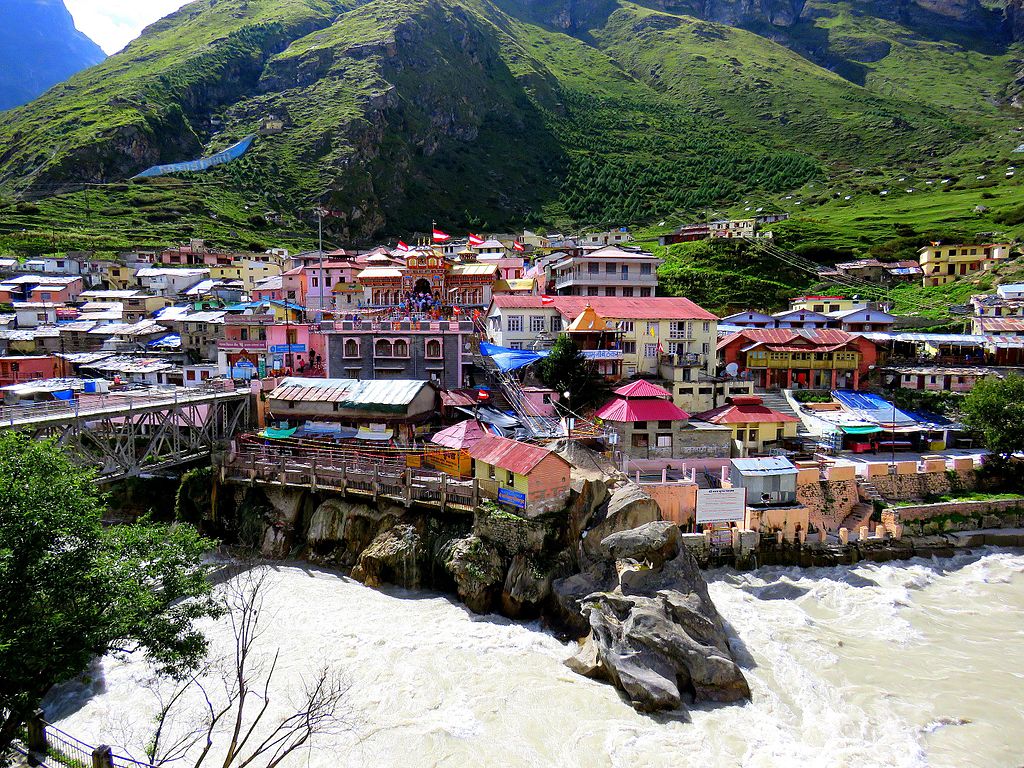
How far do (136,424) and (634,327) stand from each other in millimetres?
33680

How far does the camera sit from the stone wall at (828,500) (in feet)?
109

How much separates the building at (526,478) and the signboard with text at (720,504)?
9.00 metres

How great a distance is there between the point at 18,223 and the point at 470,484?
10166 centimetres

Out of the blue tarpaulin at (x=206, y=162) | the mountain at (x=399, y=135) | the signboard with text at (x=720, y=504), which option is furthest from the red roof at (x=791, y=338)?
the blue tarpaulin at (x=206, y=162)

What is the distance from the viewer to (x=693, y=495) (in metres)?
30.8

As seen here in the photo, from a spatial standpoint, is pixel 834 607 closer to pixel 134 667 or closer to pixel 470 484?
pixel 470 484

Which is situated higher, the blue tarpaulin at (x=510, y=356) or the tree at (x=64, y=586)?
the blue tarpaulin at (x=510, y=356)

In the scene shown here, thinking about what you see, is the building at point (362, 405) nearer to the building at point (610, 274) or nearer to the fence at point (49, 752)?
the fence at point (49, 752)

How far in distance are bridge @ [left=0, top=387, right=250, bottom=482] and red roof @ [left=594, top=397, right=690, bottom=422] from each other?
76.7 ft

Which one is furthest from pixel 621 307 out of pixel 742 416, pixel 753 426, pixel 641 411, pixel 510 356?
pixel 753 426

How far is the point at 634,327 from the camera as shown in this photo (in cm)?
4381

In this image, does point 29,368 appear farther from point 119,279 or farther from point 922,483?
point 922,483

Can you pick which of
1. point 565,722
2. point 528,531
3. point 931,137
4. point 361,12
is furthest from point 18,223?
point 931,137

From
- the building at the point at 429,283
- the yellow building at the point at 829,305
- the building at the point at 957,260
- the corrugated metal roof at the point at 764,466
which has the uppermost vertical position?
the building at the point at 957,260
